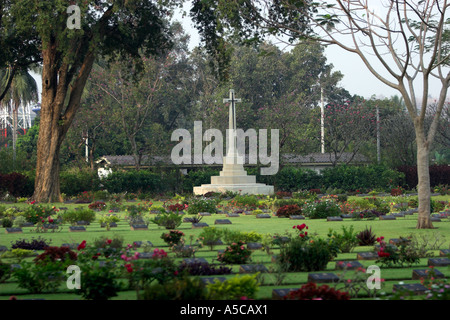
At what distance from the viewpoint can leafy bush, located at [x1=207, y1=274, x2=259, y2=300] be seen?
6422 millimetres

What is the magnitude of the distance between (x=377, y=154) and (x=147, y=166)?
16.8 meters

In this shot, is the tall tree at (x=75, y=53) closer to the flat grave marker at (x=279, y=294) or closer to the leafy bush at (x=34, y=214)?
the leafy bush at (x=34, y=214)

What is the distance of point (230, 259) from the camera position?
10.2m

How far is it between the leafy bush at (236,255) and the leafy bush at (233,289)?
3329 mm

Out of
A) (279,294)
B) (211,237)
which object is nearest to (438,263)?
(279,294)

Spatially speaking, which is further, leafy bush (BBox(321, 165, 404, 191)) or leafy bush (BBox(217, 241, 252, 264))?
leafy bush (BBox(321, 165, 404, 191))

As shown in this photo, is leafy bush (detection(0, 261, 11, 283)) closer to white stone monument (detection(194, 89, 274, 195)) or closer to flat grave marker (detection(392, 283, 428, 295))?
flat grave marker (detection(392, 283, 428, 295))

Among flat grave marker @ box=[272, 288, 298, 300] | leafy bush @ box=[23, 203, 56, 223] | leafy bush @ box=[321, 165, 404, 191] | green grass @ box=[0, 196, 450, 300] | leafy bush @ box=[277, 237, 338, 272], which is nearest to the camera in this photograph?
flat grave marker @ box=[272, 288, 298, 300]

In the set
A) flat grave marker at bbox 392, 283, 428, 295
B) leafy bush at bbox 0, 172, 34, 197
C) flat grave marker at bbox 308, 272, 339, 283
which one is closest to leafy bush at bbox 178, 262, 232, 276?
flat grave marker at bbox 308, 272, 339, 283

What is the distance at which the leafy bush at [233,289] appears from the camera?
6.42 m

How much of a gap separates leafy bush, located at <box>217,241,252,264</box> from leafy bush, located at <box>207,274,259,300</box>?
333 cm

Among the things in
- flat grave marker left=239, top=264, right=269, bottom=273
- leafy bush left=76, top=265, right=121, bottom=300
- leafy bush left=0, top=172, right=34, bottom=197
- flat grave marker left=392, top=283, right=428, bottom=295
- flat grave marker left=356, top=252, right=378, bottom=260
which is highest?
leafy bush left=0, top=172, right=34, bottom=197
